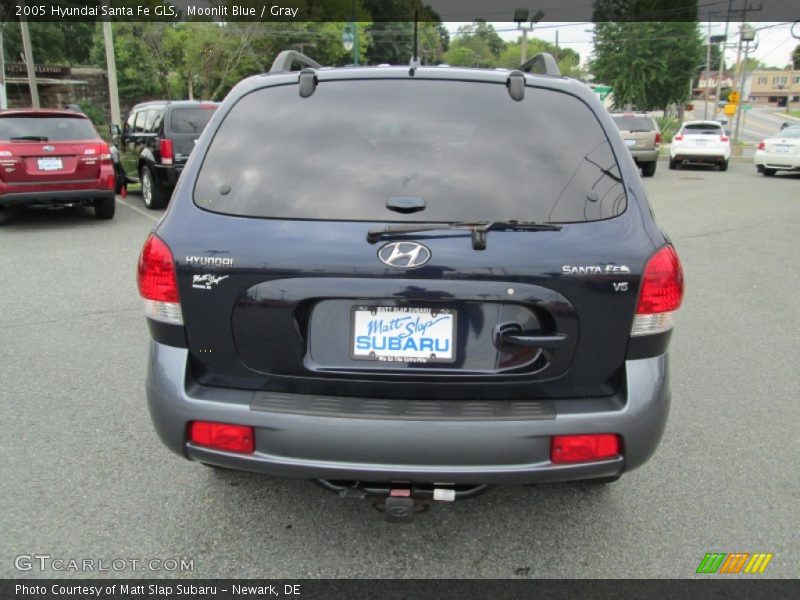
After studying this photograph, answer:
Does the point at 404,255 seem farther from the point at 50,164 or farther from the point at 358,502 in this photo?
the point at 50,164

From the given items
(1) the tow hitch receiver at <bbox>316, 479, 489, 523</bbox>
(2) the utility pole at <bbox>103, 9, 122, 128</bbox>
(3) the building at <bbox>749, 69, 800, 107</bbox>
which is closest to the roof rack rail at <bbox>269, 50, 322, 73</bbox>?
(1) the tow hitch receiver at <bbox>316, 479, 489, 523</bbox>

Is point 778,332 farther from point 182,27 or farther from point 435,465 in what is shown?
point 182,27

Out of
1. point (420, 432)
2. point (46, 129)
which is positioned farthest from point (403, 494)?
point (46, 129)

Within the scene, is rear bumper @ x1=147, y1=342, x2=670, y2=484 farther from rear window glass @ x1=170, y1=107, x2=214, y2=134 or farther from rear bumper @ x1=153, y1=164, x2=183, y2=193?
rear window glass @ x1=170, y1=107, x2=214, y2=134

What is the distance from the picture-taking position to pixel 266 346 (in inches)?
90.4

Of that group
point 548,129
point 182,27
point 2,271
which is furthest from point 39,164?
Answer: point 182,27

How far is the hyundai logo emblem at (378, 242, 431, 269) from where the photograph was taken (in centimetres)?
218

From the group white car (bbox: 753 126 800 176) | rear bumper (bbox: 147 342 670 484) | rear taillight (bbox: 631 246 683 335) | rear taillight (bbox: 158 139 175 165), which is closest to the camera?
rear bumper (bbox: 147 342 670 484)

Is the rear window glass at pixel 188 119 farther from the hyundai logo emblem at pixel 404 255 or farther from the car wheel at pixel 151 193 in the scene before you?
the hyundai logo emblem at pixel 404 255

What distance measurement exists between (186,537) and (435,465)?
120 cm

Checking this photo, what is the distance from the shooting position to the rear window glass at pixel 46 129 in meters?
9.12

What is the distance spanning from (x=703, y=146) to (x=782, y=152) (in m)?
2.86

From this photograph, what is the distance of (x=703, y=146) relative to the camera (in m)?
21.7
